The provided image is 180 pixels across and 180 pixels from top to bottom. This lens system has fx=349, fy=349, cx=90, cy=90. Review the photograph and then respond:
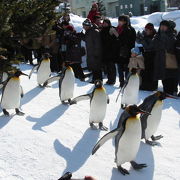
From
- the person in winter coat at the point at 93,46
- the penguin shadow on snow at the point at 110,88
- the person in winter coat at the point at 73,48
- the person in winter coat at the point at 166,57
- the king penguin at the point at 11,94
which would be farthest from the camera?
the person in winter coat at the point at 73,48

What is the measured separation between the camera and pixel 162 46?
7.01 m

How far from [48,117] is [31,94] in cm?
134

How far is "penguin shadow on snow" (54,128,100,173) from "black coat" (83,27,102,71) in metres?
3.23

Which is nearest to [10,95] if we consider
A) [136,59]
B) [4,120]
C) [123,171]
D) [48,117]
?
[4,120]

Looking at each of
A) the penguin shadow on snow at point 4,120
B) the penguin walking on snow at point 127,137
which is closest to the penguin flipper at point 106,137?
the penguin walking on snow at point 127,137

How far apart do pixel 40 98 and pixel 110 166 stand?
2731 millimetres

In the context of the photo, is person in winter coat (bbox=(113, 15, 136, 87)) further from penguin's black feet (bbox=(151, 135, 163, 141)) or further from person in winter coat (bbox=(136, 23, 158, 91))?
penguin's black feet (bbox=(151, 135, 163, 141))

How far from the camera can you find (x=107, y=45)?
7648 mm

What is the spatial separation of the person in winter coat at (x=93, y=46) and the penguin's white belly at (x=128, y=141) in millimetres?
4010

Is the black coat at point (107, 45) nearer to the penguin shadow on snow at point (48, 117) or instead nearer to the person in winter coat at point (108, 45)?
the person in winter coat at point (108, 45)

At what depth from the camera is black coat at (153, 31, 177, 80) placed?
274 inches

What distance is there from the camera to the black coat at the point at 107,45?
7.57 m

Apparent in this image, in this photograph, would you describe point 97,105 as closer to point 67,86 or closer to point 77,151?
point 77,151

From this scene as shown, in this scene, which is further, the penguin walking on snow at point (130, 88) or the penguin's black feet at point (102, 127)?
the penguin walking on snow at point (130, 88)
